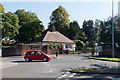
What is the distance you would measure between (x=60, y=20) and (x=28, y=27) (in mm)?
17185

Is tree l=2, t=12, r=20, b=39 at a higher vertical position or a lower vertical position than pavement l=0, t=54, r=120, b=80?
higher

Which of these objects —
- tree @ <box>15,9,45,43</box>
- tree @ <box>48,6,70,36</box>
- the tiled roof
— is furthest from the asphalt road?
tree @ <box>48,6,70,36</box>

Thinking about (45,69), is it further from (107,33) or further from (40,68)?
(107,33)

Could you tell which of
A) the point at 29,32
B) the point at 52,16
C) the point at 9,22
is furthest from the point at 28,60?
the point at 52,16

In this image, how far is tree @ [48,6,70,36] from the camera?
226ft

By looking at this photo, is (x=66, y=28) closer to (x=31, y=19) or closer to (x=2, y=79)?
(x=31, y=19)

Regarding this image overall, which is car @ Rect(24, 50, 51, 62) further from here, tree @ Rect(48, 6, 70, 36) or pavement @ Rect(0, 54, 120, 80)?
tree @ Rect(48, 6, 70, 36)

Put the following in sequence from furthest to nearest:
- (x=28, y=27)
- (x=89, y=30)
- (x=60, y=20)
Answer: (x=89, y=30), (x=60, y=20), (x=28, y=27)

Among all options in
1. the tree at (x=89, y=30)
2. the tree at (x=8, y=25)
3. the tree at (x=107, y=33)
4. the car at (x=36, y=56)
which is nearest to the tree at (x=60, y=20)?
the tree at (x=107, y=33)

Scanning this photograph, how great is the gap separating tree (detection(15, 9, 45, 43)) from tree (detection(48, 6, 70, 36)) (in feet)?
32.9

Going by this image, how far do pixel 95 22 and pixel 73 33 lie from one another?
1700 inches

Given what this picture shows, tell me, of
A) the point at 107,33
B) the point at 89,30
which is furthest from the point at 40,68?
the point at 89,30

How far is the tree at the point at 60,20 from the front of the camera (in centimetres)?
6881

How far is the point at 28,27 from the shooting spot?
58125mm
